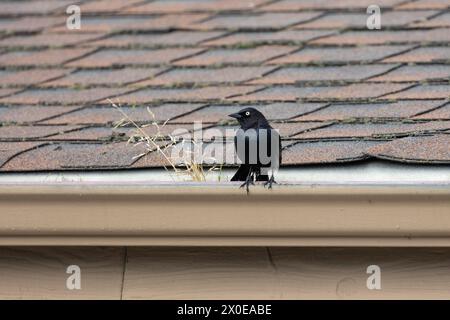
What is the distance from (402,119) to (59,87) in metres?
1.71

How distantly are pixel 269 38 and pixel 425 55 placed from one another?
0.83 m

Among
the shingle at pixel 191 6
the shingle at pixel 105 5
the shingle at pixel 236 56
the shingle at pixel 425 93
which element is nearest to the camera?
the shingle at pixel 425 93

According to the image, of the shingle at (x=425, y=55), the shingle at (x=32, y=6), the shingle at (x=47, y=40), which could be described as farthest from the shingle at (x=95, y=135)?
the shingle at (x=32, y=6)

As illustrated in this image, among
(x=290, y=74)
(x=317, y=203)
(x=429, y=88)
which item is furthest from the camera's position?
(x=290, y=74)

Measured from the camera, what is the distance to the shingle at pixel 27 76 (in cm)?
527

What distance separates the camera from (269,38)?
5.47 m

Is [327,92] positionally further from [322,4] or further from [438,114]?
[322,4]

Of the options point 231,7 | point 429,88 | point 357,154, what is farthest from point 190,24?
point 357,154

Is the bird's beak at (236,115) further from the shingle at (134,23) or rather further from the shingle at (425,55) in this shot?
the shingle at (134,23)

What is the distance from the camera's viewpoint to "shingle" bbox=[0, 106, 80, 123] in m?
4.79

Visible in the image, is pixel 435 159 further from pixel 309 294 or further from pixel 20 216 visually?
pixel 20 216

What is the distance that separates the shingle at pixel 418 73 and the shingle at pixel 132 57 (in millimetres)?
1030

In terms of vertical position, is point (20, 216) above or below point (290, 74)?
below

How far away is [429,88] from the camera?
15.4ft
